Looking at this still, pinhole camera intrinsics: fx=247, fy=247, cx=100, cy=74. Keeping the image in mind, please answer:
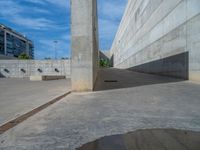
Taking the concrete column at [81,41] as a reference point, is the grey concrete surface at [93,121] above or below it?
below

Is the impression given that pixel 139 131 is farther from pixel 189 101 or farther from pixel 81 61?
pixel 81 61

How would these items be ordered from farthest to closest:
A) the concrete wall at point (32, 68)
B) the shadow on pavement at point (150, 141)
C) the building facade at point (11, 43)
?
the building facade at point (11, 43) < the concrete wall at point (32, 68) < the shadow on pavement at point (150, 141)

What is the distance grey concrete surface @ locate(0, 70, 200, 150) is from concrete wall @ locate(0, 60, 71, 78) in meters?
20.2

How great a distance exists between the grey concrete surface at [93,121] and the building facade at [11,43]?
102 meters

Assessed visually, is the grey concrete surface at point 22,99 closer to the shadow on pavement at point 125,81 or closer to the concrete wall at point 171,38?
the shadow on pavement at point 125,81

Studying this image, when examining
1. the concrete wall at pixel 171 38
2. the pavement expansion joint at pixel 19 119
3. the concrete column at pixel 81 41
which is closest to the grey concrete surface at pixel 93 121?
the pavement expansion joint at pixel 19 119

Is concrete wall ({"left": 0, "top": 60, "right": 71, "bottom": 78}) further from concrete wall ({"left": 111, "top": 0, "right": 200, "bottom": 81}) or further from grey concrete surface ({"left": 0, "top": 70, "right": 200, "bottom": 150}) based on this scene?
grey concrete surface ({"left": 0, "top": 70, "right": 200, "bottom": 150})

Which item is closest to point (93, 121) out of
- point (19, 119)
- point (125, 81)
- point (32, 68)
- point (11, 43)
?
point (19, 119)

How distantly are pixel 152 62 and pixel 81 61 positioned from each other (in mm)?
10708

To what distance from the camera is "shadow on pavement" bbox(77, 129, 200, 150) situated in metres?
3.49

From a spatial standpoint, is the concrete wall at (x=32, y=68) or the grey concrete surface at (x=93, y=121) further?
the concrete wall at (x=32, y=68)

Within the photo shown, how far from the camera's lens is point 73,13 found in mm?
10211

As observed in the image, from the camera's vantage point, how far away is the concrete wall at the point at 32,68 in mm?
26938

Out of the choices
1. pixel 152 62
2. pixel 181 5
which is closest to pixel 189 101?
pixel 181 5
